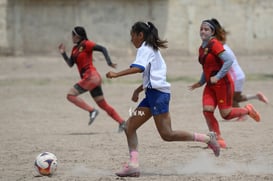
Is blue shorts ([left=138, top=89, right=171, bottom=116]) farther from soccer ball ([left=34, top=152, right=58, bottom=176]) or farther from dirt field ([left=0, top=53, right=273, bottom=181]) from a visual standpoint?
soccer ball ([left=34, top=152, right=58, bottom=176])

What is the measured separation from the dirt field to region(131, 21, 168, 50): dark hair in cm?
138

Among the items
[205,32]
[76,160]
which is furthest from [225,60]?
[76,160]

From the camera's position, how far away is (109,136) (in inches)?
451

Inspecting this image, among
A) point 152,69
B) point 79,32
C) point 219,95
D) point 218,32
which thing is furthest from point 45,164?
point 79,32

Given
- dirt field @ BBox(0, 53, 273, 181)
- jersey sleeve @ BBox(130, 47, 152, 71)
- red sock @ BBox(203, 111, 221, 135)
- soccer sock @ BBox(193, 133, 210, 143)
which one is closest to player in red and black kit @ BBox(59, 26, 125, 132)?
dirt field @ BBox(0, 53, 273, 181)

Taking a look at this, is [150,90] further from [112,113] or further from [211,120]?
[112,113]

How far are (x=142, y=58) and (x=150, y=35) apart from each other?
0.35 m

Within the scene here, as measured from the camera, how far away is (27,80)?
1944cm

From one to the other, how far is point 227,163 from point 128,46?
1409 cm

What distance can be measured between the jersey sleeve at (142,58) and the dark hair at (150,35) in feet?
0.41

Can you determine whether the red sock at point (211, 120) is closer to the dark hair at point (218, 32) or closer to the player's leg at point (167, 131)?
the dark hair at point (218, 32)

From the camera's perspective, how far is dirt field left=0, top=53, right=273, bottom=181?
27.2 ft

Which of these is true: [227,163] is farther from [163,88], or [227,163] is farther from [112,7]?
[112,7]

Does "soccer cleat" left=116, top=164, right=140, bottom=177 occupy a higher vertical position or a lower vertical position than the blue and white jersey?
lower
